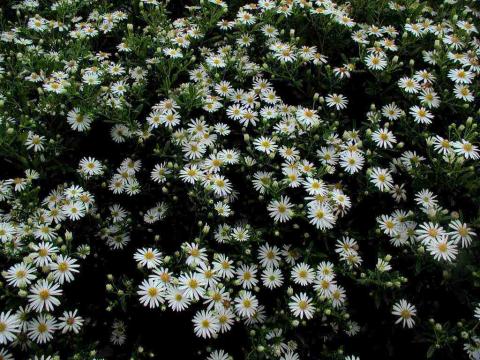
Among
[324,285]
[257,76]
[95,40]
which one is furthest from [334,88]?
[95,40]

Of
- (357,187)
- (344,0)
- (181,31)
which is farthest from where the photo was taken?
(344,0)

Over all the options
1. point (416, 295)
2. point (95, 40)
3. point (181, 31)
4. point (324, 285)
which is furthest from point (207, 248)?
point (95, 40)

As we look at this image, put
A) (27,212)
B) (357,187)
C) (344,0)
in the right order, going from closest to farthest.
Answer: (27,212) → (357,187) → (344,0)

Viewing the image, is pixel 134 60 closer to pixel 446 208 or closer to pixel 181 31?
pixel 181 31

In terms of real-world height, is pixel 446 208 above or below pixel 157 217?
above

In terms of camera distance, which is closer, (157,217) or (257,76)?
(157,217)

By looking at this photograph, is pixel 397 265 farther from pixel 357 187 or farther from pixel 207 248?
pixel 207 248

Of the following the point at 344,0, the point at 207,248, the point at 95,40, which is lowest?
the point at 207,248
